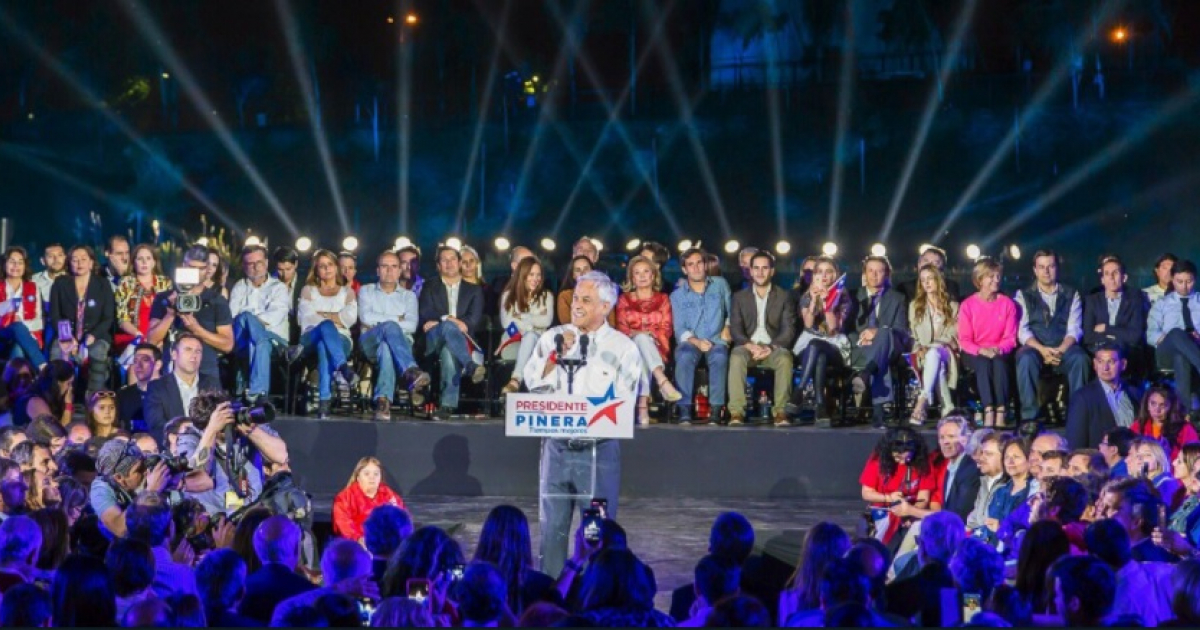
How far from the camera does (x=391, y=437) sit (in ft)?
41.0

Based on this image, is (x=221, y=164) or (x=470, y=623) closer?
(x=470, y=623)

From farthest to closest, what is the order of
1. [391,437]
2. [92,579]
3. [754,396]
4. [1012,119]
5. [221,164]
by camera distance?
[221,164]
[1012,119]
[754,396]
[391,437]
[92,579]

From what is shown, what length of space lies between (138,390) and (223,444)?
9.04 feet

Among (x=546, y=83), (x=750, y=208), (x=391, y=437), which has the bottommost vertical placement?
(x=391, y=437)

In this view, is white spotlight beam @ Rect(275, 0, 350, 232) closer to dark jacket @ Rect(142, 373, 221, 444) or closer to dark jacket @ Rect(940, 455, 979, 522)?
dark jacket @ Rect(142, 373, 221, 444)

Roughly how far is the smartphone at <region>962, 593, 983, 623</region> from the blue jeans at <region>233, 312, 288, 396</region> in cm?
783

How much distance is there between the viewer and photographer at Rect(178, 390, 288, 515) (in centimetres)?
877

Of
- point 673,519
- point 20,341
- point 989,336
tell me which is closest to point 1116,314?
point 989,336

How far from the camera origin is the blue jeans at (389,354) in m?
12.8

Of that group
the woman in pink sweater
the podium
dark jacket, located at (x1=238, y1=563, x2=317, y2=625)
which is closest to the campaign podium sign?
the podium

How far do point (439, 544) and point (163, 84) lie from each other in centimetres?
2386

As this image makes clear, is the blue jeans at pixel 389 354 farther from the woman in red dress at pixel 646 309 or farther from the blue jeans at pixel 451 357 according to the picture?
the woman in red dress at pixel 646 309

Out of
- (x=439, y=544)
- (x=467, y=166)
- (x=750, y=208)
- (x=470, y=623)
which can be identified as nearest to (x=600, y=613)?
(x=470, y=623)

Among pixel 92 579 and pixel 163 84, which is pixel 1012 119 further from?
pixel 92 579
